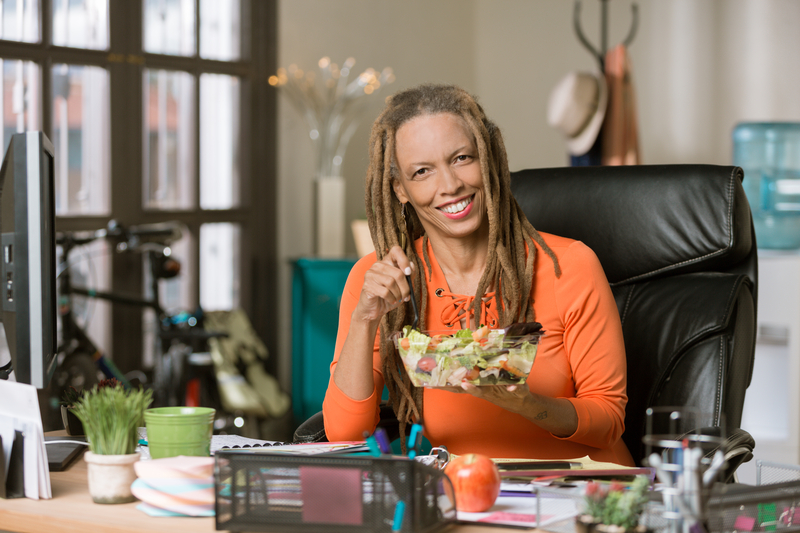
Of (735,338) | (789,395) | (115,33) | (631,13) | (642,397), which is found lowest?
(789,395)

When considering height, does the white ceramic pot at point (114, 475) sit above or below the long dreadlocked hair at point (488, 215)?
below

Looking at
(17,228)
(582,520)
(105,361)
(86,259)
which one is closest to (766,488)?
(582,520)

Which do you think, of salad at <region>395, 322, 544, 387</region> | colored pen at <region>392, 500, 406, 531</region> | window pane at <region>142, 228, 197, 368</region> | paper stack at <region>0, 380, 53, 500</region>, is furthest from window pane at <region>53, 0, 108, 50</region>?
colored pen at <region>392, 500, 406, 531</region>

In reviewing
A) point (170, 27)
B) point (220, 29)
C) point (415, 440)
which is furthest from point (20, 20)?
point (415, 440)

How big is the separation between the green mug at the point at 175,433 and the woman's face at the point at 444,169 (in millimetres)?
640

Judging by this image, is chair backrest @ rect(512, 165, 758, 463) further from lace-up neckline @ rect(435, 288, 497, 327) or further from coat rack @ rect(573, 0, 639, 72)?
coat rack @ rect(573, 0, 639, 72)

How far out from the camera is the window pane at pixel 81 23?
127 inches

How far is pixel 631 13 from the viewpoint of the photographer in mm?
4250

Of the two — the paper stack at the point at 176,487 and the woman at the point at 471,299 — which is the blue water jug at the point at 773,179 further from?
the paper stack at the point at 176,487

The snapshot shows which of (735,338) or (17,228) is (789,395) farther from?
(17,228)

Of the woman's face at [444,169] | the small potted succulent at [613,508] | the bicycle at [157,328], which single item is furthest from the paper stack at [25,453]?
the bicycle at [157,328]

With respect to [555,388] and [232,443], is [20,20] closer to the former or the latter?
[232,443]

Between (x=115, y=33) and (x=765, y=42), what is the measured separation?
270cm

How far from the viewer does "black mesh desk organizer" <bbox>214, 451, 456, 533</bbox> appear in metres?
0.87
